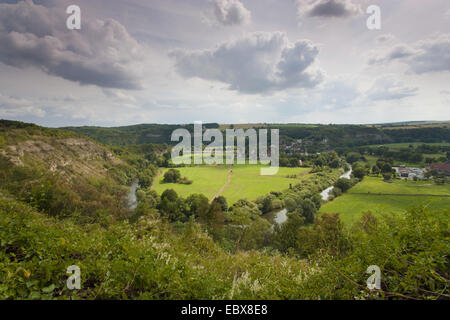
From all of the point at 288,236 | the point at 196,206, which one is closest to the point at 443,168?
the point at 288,236

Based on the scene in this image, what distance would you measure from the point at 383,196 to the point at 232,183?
39.4 m

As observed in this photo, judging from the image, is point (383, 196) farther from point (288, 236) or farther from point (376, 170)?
point (288, 236)

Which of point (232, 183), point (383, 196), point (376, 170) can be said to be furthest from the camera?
point (376, 170)

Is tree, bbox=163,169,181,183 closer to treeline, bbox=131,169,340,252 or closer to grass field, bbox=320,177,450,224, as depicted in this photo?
treeline, bbox=131,169,340,252

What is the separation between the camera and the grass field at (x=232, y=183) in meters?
53.4

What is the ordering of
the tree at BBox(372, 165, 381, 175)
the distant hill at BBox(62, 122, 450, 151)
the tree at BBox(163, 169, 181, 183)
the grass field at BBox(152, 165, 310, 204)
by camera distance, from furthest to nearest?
1. the distant hill at BBox(62, 122, 450, 151)
2. the tree at BBox(163, 169, 181, 183)
3. the tree at BBox(372, 165, 381, 175)
4. the grass field at BBox(152, 165, 310, 204)

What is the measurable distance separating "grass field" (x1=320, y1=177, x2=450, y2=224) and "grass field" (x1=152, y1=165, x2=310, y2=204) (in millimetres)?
16124

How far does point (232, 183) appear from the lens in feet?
206

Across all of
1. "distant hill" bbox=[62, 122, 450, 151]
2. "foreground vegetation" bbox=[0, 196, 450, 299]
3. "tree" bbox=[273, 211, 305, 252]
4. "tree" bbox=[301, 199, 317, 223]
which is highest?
"distant hill" bbox=[62, 122, 450, 151]

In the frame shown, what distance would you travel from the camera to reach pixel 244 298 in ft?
9.45

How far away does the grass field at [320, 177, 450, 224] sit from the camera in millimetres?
37825

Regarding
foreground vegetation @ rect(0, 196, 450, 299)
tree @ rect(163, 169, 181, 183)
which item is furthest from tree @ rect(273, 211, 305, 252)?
tree @ rect(163, 169, 181, 183)

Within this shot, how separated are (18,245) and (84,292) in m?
1.95
